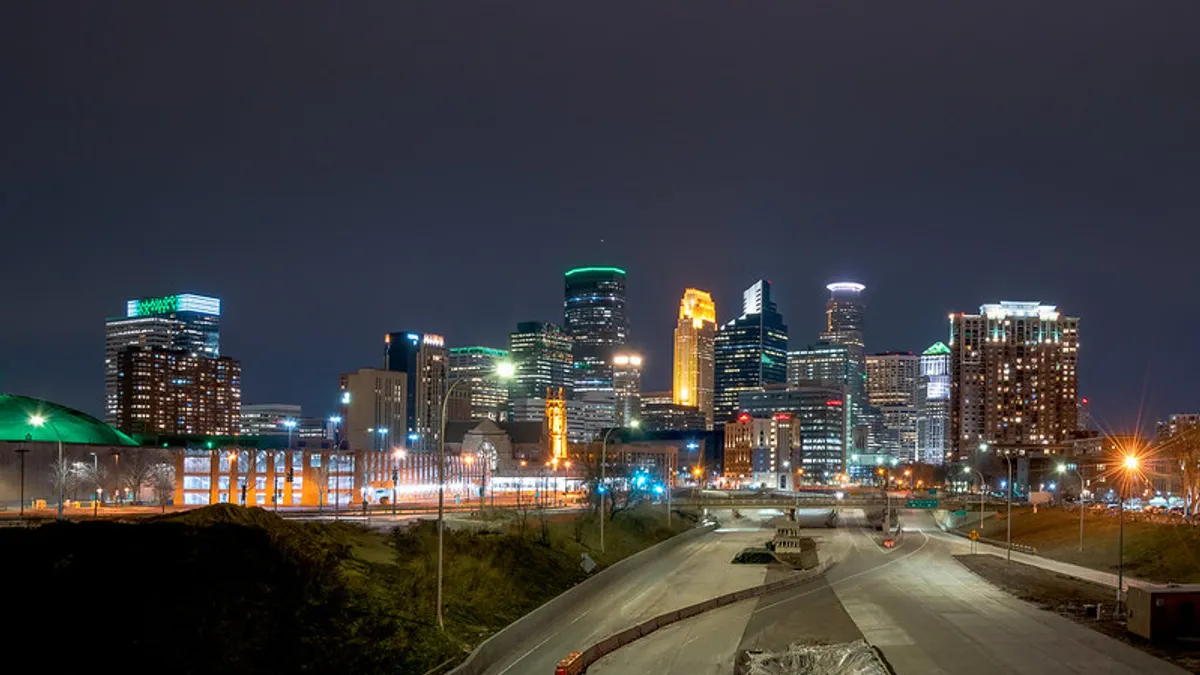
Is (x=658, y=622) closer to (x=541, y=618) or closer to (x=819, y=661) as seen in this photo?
(x=541, y=618)

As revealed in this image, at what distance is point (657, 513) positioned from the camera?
110 metres

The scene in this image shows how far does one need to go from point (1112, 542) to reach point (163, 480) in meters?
85.6

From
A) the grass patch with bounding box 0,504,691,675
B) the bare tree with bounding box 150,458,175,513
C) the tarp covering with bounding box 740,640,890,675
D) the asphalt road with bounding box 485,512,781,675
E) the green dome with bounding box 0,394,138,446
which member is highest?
the green dome with bounding box 0,394,138,446

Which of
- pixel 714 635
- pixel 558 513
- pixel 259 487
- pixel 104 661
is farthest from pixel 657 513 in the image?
pixel 104 661

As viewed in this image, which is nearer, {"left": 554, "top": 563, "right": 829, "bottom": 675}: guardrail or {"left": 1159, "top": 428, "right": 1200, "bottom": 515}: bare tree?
{"left": 554, "top": 563, "right": 829, "bottom": 675}: guardrail

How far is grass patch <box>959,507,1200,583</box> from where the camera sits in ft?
212

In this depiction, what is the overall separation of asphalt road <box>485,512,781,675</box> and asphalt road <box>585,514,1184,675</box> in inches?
87.5

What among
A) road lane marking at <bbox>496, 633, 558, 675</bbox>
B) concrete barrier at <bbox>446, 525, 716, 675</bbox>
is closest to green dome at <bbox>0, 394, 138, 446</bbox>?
concrete barrier at <bbox>446, 525, 716, 675</bbox>

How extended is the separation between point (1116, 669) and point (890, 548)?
188ft

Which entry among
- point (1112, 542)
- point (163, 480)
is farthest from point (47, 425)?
point (1112, 542)

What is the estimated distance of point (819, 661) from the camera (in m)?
40.1

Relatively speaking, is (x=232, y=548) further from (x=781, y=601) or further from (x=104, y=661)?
(x=781, y=601)

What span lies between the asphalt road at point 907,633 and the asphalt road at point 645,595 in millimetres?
2223

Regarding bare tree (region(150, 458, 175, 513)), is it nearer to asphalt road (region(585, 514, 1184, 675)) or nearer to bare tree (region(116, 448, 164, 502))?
bare tree (region(116, 448, 164, 502))
